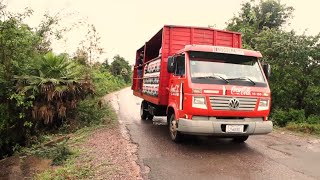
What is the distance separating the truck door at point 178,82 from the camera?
24.0ft

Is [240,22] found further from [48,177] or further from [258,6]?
[48,177]

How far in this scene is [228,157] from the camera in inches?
267

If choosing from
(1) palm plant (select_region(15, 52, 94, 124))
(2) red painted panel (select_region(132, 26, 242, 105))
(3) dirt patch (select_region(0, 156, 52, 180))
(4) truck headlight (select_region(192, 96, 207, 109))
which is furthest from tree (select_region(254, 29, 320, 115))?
(3) dirt patch (select_region(0, 156, 52, 180))

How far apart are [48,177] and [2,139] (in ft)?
18.8

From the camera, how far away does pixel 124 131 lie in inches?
386

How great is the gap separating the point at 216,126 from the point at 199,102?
61 centimetres

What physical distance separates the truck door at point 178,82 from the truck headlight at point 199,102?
0.41 metres

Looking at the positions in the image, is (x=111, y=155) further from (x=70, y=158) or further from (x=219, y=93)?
(x=219, y=93)

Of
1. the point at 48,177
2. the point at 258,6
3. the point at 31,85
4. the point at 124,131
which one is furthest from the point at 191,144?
the point at 258,6

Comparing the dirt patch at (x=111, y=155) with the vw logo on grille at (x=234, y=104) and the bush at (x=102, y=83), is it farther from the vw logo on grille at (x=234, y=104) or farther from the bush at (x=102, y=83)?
the bush at (x=102, y=83)

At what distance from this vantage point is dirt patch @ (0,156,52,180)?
699 centimetres

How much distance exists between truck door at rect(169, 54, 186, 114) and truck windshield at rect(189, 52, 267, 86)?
0.82 feet

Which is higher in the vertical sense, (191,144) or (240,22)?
(240,22)

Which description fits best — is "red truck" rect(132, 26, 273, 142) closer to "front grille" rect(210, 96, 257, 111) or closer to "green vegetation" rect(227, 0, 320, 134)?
"front grille" rect(210, 96, 257, 111)
